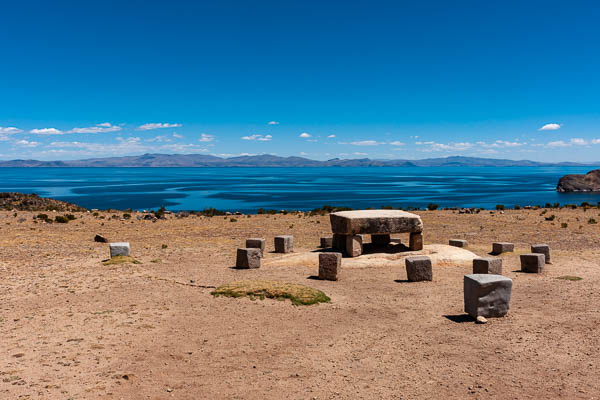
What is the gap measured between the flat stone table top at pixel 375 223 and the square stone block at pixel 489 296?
26.3 feet

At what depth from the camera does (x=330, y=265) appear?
53.6 ft

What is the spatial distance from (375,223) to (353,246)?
1388 millimetres

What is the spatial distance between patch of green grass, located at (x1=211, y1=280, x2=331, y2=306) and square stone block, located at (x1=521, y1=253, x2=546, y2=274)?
8.76 metres

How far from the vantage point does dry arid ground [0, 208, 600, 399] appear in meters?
8.04

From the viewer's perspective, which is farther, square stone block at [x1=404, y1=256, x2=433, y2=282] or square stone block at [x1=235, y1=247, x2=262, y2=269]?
square stone block at [x1=235, y1=247, x2=262, y2=269]

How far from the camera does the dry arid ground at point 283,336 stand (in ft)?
26.4

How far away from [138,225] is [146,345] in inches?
1037

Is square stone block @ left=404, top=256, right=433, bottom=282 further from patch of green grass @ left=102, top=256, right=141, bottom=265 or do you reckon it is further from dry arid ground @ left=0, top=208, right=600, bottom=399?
patch of green grass @ left=102, top=256, right=141, bottom=265

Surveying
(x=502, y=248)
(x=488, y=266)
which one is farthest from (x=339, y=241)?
(x=502, y=248)

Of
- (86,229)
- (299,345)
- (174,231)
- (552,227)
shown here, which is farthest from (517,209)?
(299,345)

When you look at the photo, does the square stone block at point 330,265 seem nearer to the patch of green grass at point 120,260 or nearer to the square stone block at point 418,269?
the square stone block at point 418,269

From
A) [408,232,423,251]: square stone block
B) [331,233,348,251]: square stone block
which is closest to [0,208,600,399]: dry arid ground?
[408,232,423,251]: square stone block

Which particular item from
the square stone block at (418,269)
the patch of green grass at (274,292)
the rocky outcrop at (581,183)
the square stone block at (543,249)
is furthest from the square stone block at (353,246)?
the rocky outcrop at (581,183)

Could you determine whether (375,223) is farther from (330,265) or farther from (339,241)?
(330,265)
